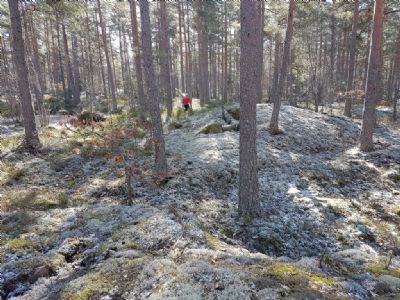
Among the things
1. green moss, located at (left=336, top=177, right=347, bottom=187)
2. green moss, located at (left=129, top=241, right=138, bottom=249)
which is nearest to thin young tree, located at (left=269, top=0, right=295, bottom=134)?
green moss, located at (left=336, top=177, right=347, bottom=187)

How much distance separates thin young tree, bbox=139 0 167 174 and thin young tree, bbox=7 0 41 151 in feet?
17.8

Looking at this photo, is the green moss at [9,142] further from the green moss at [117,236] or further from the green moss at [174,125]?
the green moss at [117,236]

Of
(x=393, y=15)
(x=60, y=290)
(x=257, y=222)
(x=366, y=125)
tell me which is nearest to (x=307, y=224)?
(x=257, y=222)

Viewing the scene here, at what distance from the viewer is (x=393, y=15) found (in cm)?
2317

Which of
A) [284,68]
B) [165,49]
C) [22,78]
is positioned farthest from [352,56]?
[22,78]

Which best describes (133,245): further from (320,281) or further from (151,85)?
(151,85)

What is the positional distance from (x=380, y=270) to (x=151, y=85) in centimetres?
722

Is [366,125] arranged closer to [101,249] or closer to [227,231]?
[227,231]

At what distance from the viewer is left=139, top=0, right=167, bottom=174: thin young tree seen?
816 centimetres

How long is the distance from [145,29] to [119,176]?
4.90 m

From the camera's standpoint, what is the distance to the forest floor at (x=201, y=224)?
402cm

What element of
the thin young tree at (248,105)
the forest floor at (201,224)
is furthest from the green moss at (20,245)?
the thin young tree at (248,105)

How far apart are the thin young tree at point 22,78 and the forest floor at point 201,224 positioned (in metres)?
0.78

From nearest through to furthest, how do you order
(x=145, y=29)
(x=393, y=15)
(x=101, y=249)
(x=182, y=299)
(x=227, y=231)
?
(x=182, y=299), (x=101, y=249), (x=227, y=231), (x=145, y=29), (x=393, y=15)
